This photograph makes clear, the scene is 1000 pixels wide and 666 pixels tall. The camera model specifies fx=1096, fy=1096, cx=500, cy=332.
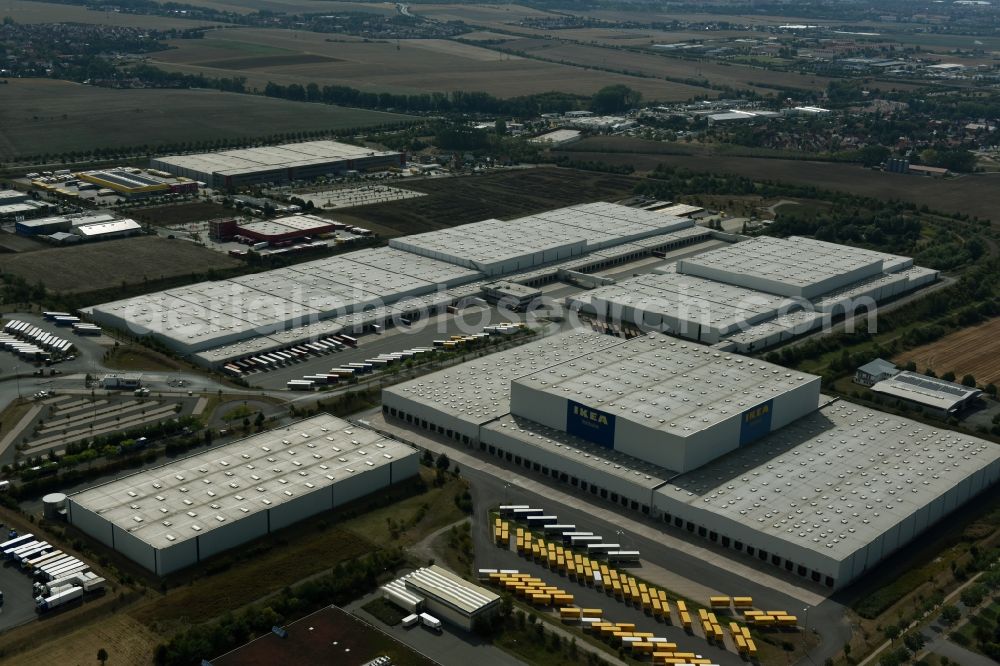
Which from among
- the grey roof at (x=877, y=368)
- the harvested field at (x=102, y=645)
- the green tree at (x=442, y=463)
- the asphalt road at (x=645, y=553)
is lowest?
the grey roof at (x=877, y=368)

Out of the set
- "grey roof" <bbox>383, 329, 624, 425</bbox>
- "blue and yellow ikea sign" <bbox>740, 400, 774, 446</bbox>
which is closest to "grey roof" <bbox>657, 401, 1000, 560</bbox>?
"blue and yellow ikea sign" <bbox>740, 400, 774, 446</bbox>

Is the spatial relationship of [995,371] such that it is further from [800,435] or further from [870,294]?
[800,435]

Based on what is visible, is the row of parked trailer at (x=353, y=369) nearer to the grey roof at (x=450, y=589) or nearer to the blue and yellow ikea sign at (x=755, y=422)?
the grey roof at (x=450, y=589)

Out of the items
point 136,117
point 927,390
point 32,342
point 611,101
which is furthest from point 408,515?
point 611,101

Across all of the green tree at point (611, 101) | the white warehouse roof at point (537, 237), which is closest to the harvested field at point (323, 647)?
the white warehouse roof at point (537, 237)

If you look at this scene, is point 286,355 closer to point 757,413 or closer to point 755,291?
point 757,413
